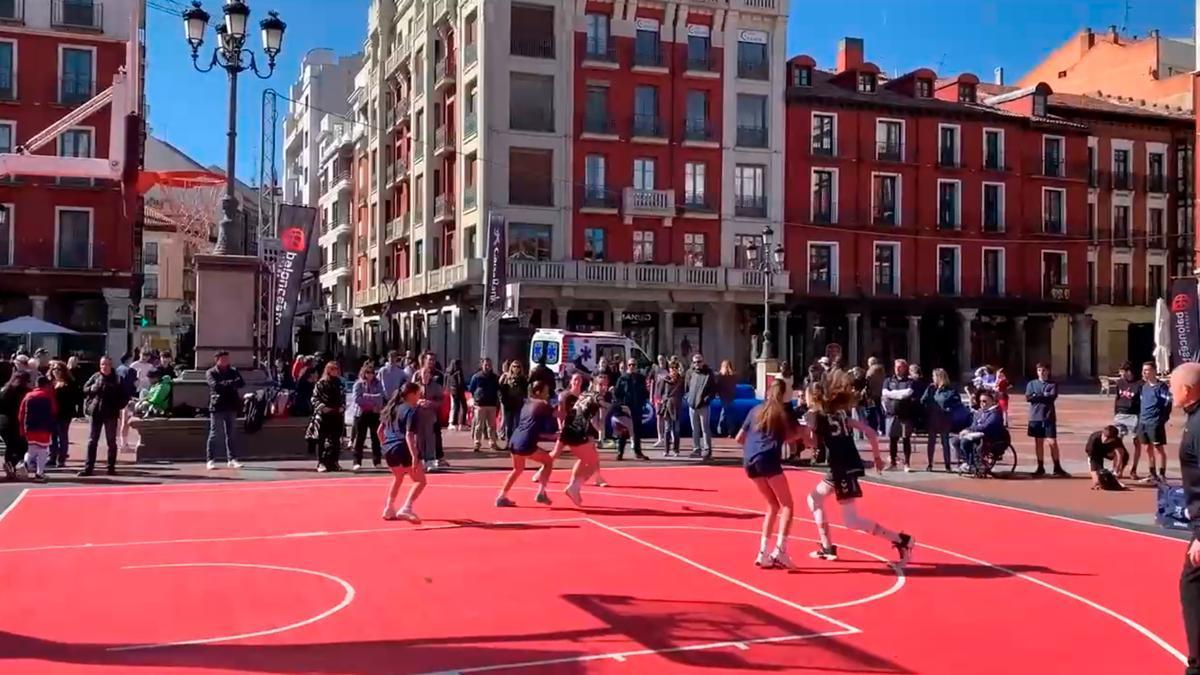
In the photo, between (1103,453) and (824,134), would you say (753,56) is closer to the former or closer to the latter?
(824,134)

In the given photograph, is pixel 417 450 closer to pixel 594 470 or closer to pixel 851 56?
pixel 594 470

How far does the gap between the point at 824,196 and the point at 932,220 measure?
572cm

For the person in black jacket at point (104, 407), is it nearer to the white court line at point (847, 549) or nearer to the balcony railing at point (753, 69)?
the white court line at point (847, 549)

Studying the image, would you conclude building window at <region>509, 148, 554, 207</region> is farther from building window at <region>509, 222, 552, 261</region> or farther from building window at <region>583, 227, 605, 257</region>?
building window at <region>583, 227, 605, 257</region>

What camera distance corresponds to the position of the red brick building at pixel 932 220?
4991 cm

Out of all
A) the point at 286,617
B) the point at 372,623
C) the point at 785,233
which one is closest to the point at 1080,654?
the point at 372,623

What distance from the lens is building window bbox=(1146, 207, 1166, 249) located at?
187 feet

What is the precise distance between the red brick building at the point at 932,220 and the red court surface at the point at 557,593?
37.2 m

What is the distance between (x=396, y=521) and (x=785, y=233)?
Result: 3860 centimetres

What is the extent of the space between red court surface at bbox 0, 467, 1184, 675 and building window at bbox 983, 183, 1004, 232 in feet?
138

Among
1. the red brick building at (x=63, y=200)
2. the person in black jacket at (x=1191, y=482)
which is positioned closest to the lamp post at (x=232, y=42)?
the person in black jacket at (x=1191, y=482)

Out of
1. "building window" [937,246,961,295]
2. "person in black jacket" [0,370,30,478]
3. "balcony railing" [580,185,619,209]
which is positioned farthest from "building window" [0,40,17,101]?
"building window" [937,246,961,295]

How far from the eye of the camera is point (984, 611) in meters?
8.42

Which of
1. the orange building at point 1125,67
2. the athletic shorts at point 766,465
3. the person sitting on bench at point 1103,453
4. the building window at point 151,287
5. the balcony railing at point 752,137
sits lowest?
the person sitting on bench at point 1103,453
